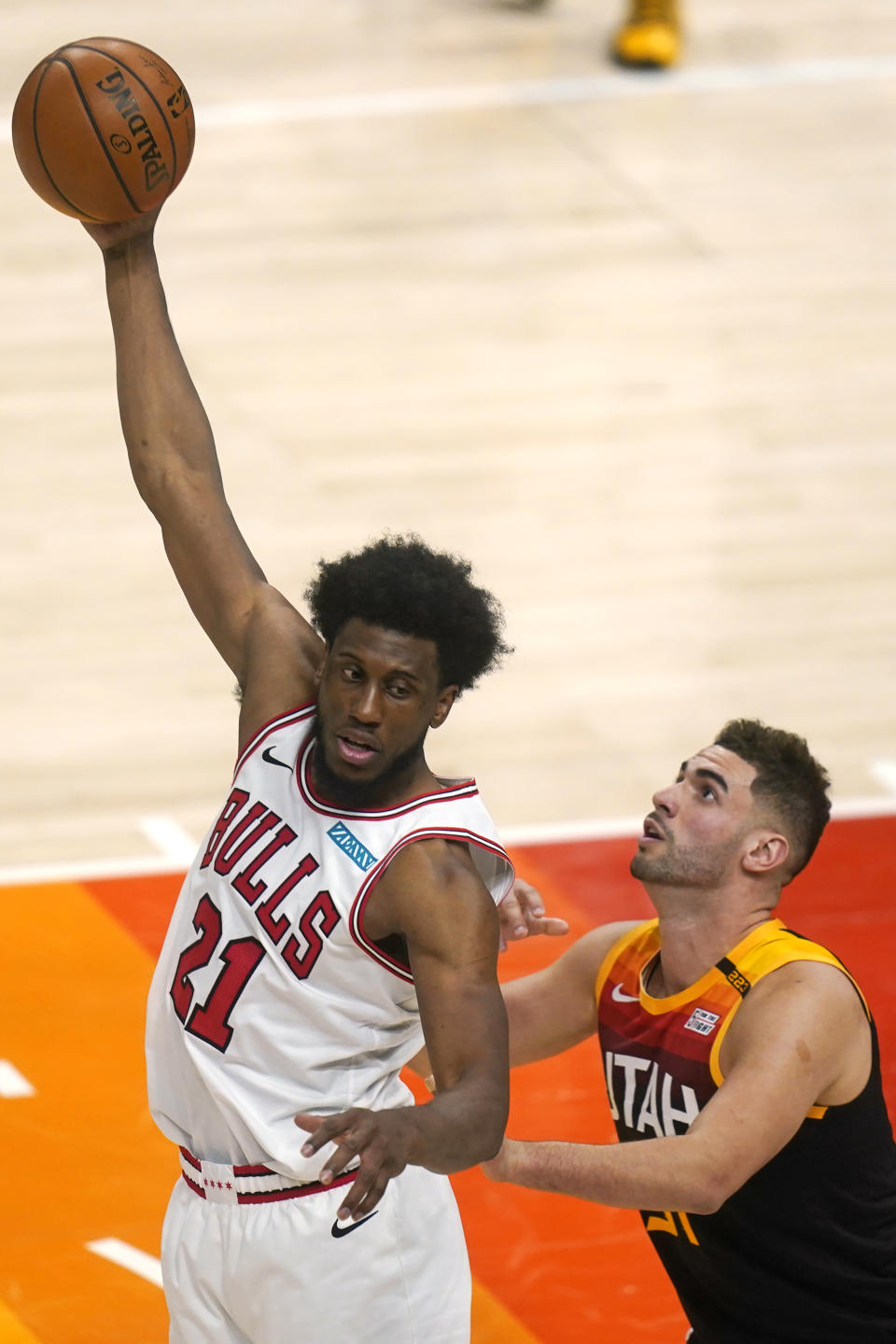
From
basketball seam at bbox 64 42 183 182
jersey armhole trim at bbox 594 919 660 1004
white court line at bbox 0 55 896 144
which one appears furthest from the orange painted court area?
white court line at bbox 0 55 896 144

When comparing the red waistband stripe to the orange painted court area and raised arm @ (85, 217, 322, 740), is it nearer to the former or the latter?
raised arm @ (85, 217, 322, 740)

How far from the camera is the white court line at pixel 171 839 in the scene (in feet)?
21.9

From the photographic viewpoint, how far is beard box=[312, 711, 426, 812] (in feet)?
11.5

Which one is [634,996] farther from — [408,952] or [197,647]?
[197,647]

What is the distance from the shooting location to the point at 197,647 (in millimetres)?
7891

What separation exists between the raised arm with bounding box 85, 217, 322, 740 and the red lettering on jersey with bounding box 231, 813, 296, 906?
28cm

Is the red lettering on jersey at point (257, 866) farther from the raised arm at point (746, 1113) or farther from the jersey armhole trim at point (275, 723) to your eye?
the raised arm at point (746, 1113)

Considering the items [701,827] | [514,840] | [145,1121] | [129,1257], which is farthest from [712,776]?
[514,840]

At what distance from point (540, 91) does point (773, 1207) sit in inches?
380

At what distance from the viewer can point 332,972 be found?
11.3ft

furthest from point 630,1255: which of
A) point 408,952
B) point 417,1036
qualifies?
point 408,952

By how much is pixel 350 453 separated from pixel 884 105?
525 centimetres

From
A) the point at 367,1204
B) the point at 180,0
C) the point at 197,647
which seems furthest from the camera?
the point at 180,0

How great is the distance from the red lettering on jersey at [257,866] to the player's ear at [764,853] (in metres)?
1.02
